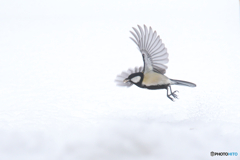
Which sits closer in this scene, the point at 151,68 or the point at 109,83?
the point at 151,68

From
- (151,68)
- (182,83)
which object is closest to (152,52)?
(151,68)

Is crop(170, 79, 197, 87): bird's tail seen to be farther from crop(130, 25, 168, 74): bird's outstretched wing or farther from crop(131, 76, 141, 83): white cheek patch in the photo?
crop(131, 76, 141, 83): white cheek patch

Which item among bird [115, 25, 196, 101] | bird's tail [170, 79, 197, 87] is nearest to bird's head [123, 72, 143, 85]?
bird [115, 25, 196, 101]

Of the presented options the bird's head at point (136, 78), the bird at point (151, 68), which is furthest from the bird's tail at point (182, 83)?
the bird's head at point (136, 78)

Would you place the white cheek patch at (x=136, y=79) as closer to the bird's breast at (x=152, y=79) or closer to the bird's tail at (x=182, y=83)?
the bird's breast at (x=152, y=79)

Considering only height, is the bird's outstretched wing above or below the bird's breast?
above

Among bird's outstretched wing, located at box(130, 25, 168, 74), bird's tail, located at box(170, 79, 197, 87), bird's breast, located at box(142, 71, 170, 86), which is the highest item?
bird's outstretched wing, located at box(130, 25, 168, 74)

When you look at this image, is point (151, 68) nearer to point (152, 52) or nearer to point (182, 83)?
point (152, 52)
